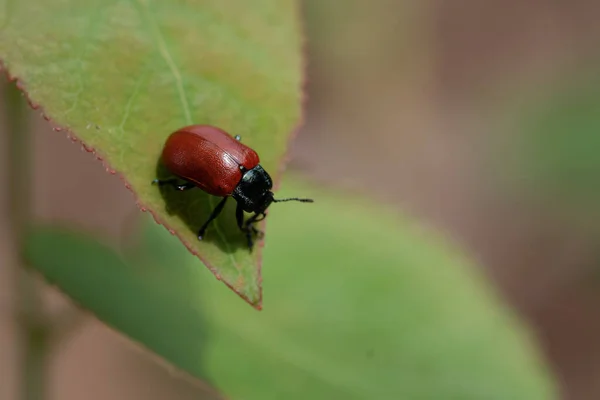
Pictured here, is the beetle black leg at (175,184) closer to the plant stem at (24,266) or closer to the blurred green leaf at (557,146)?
the plant stem at (24,266)

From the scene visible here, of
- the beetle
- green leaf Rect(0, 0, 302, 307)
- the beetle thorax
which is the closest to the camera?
green leaf Rect(0, 0, 302, 307)

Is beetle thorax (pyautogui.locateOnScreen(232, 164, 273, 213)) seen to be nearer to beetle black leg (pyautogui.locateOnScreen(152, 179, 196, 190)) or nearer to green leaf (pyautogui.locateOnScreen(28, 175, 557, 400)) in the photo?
beetle black leg (pyautogui.locateOnScreen(152, 179, 196, 190))

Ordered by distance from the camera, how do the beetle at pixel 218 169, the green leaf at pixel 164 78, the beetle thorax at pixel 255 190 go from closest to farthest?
the green leaf at pixel 164 78 → the beetle at pixel 218 169 → the beetle thorax at pixel 255 190

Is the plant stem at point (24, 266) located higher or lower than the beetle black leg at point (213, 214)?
lower

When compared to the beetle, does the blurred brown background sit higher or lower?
lower

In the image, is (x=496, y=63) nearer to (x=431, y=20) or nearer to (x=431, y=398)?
(x=431, y=20)

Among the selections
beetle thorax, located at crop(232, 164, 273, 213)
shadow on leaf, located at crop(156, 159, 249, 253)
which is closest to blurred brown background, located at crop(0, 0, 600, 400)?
beetle thorax, located at crop(232, 164, 273, 213)

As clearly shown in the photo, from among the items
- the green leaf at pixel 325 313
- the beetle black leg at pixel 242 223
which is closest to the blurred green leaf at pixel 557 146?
the green leaf at pixel 325 313
